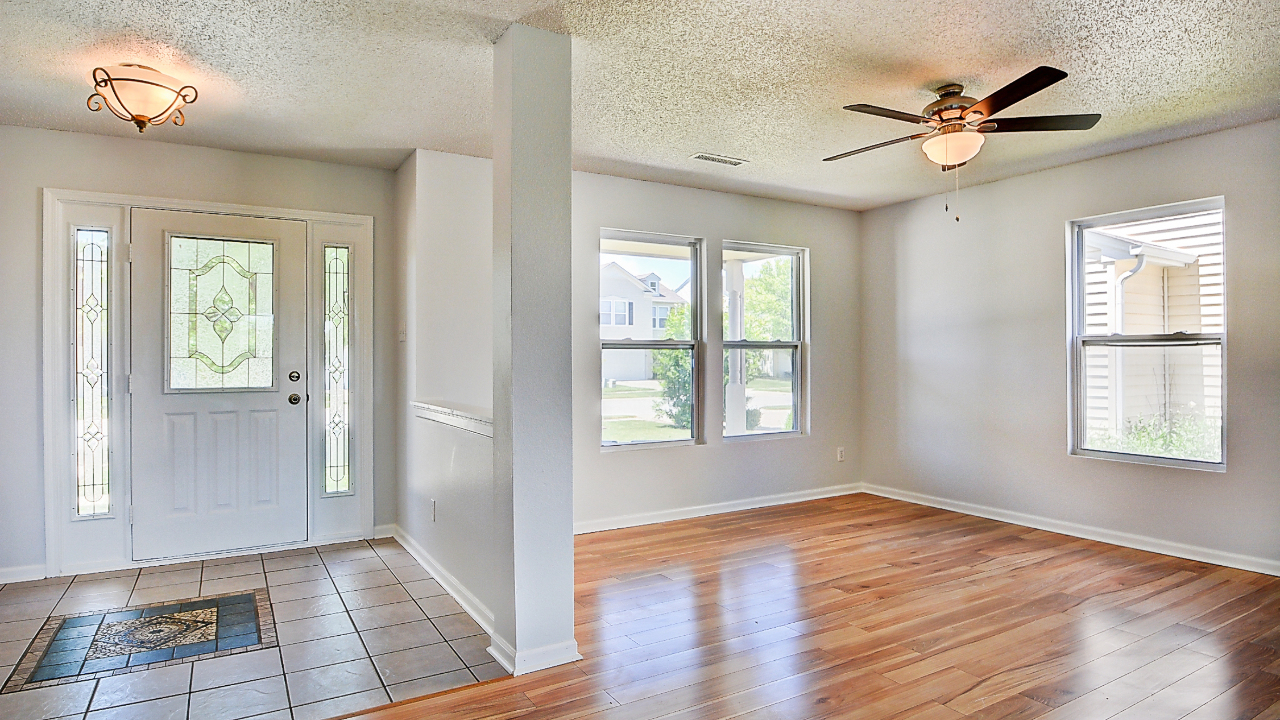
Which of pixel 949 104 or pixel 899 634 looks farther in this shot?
pixel 949 104

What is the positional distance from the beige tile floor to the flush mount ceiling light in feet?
7.61

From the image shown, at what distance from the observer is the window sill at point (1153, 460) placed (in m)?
4.16

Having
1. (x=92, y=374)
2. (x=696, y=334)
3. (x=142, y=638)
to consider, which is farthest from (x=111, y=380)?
(x=696, y=334)

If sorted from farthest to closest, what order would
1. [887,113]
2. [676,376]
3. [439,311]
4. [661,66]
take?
[676,376], [439,311], [661,66], [887,113]

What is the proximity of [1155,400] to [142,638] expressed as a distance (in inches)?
220

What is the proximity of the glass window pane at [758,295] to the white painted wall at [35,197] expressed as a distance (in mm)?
3224

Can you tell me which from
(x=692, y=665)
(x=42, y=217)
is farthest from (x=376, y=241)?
(x=692, y=665)

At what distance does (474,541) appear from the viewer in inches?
133

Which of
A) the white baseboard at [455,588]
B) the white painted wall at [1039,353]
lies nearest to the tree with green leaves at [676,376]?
the white painted wall at [1039,353]

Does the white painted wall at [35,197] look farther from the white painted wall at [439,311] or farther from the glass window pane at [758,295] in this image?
the glass window pane at [758,295]

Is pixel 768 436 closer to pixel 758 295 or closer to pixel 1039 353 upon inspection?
pixel 758 295

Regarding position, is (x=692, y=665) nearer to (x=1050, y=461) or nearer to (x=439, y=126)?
(x=439, y=126)

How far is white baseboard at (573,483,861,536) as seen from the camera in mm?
5039

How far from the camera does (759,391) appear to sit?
5902 millimetres
